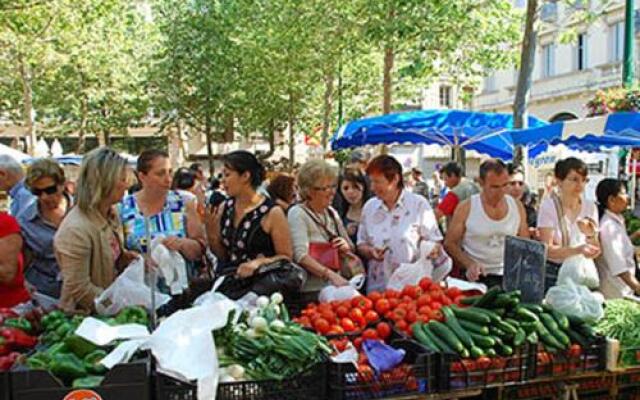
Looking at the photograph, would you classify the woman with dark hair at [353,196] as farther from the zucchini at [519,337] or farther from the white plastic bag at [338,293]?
the zucchini at [519,337]

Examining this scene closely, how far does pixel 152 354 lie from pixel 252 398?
0.47 metres

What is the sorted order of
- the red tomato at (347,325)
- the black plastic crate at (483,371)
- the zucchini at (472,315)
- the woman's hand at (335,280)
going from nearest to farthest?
the black plastic crate at (483,371)
the zucchini at (472,315)
the red tomato at (347,325)
the woman's hand at (335,280)

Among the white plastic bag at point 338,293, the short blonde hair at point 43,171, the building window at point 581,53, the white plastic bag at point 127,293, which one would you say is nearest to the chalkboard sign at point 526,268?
the white plastic bag at point 338,293

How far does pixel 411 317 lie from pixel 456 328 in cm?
37

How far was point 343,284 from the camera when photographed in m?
4.38

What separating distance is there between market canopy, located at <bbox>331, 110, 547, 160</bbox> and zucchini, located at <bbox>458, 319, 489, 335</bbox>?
7600mm

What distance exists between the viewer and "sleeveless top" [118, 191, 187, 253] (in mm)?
4711

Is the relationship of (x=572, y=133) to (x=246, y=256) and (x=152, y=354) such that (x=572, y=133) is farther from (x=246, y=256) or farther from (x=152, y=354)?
(x=152, y=354)

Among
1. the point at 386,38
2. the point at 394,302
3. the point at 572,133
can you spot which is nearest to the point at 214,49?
the point at 386,38

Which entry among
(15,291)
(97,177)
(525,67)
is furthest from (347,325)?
(525,67)

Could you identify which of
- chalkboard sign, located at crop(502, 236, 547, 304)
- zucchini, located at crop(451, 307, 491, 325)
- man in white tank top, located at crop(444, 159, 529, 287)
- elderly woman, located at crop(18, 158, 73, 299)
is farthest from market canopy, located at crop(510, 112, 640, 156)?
elderly woman, located at crop(18, 158, 73, 299)

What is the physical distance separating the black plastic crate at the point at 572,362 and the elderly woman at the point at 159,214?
2396mm

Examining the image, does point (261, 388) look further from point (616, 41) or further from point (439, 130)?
point (616, 41)

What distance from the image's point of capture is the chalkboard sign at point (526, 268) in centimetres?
355
